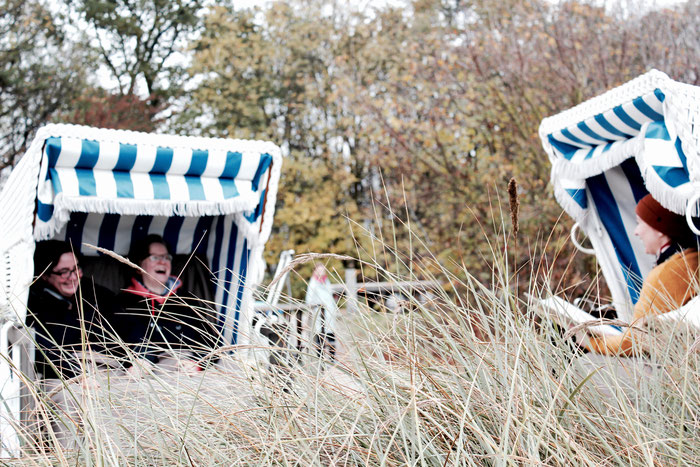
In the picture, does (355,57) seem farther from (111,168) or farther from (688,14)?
(111,168)

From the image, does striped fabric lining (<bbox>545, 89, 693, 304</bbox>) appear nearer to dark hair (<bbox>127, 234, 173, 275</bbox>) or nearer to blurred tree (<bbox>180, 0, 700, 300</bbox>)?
blurred tree (<bbox>180, 0, 700, 300</bbox>)

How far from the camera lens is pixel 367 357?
61.4 inches

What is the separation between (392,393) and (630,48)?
24.6ft

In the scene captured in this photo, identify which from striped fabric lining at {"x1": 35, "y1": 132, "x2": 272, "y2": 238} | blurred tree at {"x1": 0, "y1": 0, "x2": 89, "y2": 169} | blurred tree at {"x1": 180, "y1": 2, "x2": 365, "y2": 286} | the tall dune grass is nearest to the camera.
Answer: the tall dune grass

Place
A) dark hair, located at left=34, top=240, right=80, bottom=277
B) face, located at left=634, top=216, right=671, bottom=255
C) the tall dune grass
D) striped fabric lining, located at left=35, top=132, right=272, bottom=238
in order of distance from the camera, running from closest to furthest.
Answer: the tall dune grass < face, located at left=634, top=216, right=671, bottom=255 < striped fabric lining, located at left=35, top=132, right=272, bottom=238 < dark hair, located at left=34, top=240, right=80, bottom=277

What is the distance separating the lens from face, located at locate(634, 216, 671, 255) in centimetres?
319

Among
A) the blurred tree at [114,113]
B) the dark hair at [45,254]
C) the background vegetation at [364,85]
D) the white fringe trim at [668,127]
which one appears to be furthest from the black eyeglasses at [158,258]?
the blurred tree at [114,113]

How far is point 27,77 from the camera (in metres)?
13.7

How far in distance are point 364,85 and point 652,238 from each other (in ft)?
25.8

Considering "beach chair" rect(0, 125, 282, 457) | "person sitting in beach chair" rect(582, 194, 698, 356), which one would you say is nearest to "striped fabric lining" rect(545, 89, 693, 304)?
"person sitting in beach chair" rect(582, 194, 698, 356)

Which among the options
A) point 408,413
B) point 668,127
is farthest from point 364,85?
point 408,413

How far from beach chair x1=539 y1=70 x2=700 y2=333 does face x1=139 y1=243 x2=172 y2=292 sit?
2411mm

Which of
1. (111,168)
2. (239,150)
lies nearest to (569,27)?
(239,150)

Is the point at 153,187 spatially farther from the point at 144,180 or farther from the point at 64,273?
the point at 64,273
